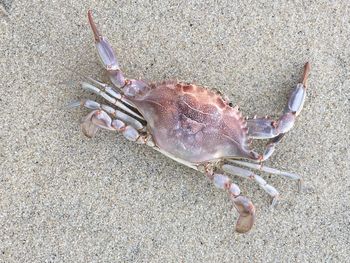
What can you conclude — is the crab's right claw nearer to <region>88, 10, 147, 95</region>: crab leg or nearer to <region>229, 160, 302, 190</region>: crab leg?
<region>229, 160, 302, 190</region>: crab leg

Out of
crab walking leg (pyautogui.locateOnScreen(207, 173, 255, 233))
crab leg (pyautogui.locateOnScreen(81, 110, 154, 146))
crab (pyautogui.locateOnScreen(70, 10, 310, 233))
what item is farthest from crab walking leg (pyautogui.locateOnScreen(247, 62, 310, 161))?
crab leg (pyautogui.locateOnScreen(81, 110, 154, 146))

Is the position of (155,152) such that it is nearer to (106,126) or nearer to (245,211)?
(106,126)

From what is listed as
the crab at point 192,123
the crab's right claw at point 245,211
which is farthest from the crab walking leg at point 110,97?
the crab's right claw at point 245,211

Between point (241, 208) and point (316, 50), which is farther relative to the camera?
point (316, 50)

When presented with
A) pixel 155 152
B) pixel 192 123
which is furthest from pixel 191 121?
pixel 155 152

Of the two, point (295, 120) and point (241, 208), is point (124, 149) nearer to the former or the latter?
point (241, 208)

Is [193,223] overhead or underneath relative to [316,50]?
underneath

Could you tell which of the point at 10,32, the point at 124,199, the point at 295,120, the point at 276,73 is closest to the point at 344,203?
the point at 295,120

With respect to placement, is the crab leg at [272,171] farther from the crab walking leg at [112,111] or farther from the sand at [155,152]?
the crab walking leg at [112,111]
